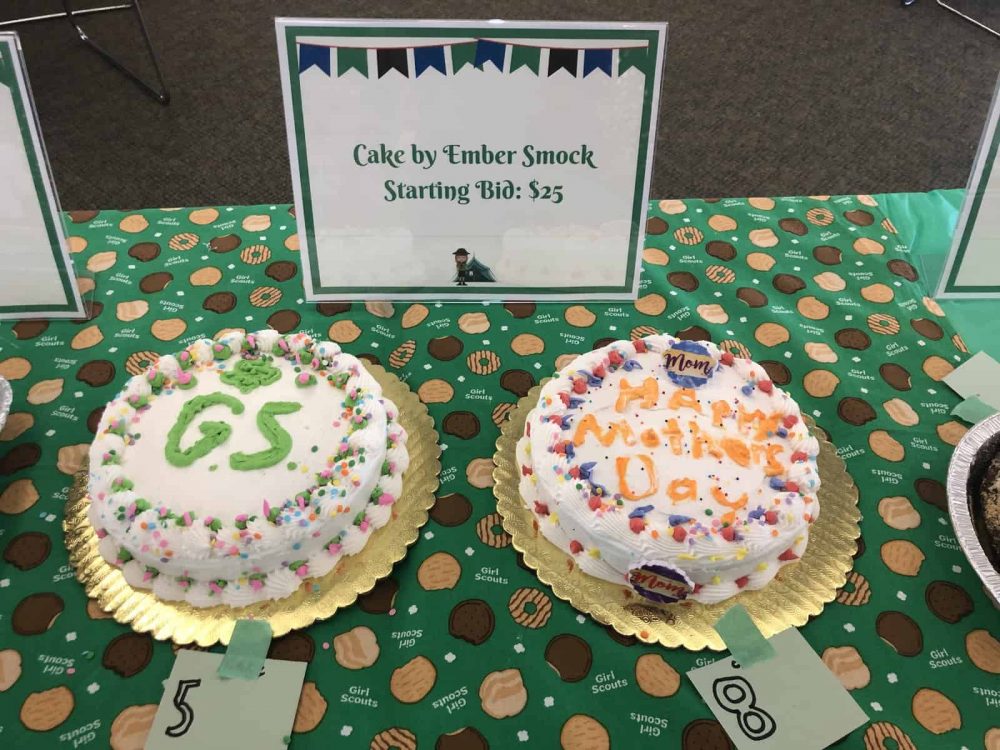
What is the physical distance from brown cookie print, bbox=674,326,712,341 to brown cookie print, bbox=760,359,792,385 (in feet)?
0.45

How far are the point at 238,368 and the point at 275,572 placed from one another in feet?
1.33

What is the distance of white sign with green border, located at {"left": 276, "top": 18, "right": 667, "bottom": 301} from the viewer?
156cm

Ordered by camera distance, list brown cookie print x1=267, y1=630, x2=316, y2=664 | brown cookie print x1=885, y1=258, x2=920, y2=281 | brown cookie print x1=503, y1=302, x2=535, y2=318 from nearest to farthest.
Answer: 1. brown cookie print x1=267, y1=630, x2=316, y2=664
2. brown cookie print x1=503, y1=302, x2=535, y2=318
3. brown cookie print x1=885, y1=258, x2=920, y2=281

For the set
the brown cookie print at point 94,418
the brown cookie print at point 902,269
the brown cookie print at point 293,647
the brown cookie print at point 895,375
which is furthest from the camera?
the brown cookie print at point 902,269

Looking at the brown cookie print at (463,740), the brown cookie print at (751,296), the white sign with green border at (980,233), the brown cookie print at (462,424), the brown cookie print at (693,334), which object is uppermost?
the white sign with green border at (980,233)

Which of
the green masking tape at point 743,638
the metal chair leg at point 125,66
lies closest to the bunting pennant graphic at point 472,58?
the green masking tape at point 743,638

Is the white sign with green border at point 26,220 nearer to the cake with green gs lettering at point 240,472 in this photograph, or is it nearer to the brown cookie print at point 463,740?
the cake with green gs lettering at point 240,472

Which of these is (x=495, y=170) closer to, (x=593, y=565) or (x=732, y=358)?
(x=732, y=358)

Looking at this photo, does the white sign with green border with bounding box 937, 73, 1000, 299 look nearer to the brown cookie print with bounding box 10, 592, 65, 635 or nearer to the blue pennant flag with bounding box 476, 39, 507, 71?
the blue pennant flag with bounding box 476, 39, 507, 71

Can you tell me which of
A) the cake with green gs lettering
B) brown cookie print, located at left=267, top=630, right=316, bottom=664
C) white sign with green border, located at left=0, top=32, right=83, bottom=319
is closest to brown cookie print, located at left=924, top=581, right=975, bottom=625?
the cake with green gs lettering

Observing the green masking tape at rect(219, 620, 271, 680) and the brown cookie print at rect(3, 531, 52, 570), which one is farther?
the brown cookie print at rect(3, 531, 52, 570)

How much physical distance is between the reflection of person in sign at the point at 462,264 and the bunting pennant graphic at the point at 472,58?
0.39m

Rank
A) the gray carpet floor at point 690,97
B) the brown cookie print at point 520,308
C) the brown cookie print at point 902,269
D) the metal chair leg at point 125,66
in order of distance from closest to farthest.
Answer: the brown cookie print at point 520,308, the brown cookie print at point 902,269, the gray carpet floor at point 690,97, the metal chair leg at point 125,66

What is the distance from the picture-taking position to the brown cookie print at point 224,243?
2.05m
